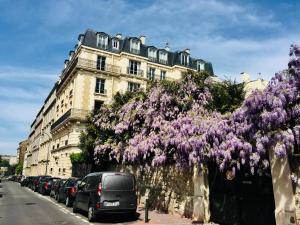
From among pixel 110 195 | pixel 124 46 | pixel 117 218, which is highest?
pixel 124 46

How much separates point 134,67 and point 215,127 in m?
34.9

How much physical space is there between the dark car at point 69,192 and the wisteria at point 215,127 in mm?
3444

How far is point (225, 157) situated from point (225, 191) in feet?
5.54

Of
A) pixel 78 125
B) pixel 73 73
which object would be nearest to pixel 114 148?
pixel 78 125

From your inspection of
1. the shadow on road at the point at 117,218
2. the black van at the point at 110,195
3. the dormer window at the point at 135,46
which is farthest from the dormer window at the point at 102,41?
the shadow on road at the point at 117,218

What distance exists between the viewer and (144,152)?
1816 cm

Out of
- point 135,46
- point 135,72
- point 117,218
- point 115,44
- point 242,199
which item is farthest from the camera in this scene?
point 135,46

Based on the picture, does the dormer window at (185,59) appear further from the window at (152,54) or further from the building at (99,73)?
the window at (152,54)

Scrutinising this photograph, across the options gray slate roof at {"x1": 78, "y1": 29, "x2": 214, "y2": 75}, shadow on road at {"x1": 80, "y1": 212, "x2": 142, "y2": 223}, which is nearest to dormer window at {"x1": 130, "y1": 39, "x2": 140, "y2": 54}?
gray slate roof at {"x1": 78, "y1": 29, "x2": 214, "y2": 75}

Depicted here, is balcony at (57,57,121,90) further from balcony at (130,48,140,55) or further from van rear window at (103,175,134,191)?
van rear window at (103,175,134,191)

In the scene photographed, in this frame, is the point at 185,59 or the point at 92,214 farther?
the point at 185,59

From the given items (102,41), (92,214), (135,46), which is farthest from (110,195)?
(135,46)

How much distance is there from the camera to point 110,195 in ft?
45.9

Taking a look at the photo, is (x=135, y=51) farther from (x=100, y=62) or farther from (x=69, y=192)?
(x=69, y=192)
